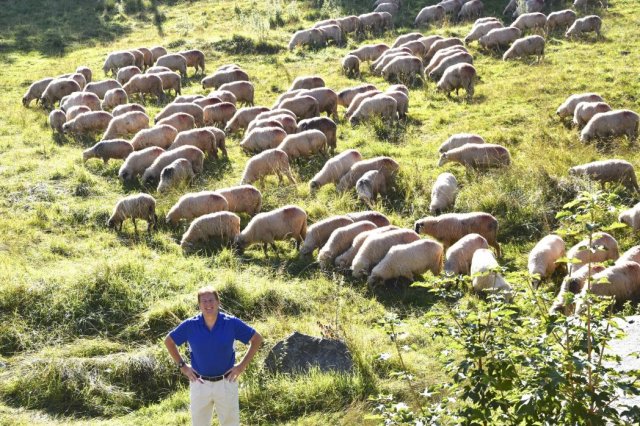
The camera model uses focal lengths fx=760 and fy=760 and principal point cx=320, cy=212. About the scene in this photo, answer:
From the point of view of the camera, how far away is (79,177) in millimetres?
15086

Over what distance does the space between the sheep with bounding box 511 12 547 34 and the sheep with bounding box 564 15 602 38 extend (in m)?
1.42

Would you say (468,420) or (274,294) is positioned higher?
(468,420)

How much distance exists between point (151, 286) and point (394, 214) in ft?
14.7

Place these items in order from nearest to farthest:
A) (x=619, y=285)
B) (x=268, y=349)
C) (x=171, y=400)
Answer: (x=171, y=400)
(x=268, y=349)
(x=619, y=285)

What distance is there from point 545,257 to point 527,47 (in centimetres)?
1339

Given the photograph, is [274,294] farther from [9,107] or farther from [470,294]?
[9,107]

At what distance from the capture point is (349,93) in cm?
1923

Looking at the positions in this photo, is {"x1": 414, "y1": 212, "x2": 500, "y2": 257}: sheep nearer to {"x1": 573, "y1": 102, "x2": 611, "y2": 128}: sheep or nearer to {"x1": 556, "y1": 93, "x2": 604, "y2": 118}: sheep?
{"x1": 573, "y1": 102, "x2": 611, "y2": 128}: sheep

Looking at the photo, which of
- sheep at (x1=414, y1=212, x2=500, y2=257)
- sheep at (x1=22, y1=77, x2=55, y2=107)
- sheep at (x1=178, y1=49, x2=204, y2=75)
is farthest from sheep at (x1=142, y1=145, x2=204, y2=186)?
sheep at (x1=178, y1=49, x2=204, y2=75)

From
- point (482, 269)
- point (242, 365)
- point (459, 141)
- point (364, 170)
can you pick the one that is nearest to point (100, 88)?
point (364, 170)

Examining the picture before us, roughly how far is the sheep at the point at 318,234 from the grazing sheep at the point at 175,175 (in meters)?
A: 3.57

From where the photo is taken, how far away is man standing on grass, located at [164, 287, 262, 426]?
18.9 ft

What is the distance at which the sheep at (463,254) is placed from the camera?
1037 cm

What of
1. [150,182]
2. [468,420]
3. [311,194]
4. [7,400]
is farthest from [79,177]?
[468,420]
